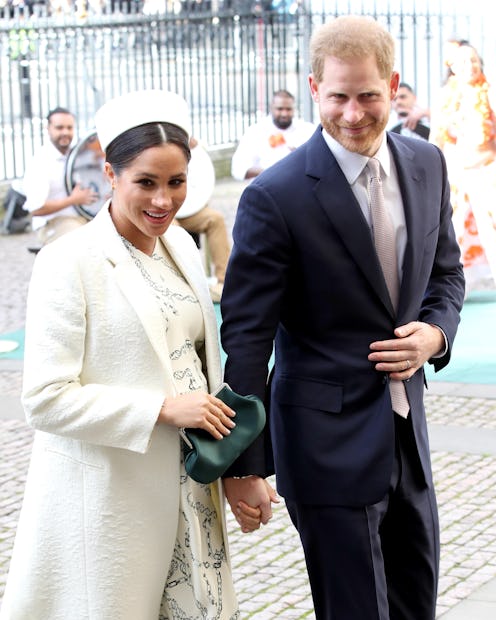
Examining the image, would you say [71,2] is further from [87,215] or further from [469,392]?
[469,392]

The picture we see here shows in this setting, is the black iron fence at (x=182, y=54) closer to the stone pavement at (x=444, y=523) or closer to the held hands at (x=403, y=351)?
the stone pavement at (x=444, y=523)

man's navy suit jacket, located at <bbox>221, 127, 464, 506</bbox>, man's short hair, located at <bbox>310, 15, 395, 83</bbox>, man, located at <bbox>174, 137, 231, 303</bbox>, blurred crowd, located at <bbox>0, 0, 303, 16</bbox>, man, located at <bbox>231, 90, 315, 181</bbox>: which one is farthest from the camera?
blurred crowd, located at <bbox>0, 0, 303, 16</bbox>

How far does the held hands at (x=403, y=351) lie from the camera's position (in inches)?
120

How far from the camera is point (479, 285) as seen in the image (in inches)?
458

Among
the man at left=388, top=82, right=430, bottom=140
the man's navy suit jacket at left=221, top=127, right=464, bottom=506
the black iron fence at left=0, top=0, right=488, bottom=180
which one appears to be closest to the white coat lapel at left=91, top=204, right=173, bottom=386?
the man's navy suit jacket at left=221, top=127, right=464, bottom=506

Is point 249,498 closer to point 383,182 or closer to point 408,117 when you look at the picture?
point 383,182

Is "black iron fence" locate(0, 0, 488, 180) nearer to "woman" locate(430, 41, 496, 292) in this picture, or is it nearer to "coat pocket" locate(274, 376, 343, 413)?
"woman" locate(430, 41, 496, 292)

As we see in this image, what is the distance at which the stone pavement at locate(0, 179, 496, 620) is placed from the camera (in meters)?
4.68

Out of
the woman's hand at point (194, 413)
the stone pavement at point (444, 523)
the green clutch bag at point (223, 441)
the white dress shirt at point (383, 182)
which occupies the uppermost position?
the white dress shirt at point (383, 182)

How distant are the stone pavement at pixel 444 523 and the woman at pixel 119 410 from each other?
5.62ft

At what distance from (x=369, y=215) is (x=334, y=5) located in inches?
594

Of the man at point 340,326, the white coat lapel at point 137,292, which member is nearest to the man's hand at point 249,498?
the man at point 340,326

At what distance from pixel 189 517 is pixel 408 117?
31.6ft

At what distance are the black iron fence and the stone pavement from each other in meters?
9.56
